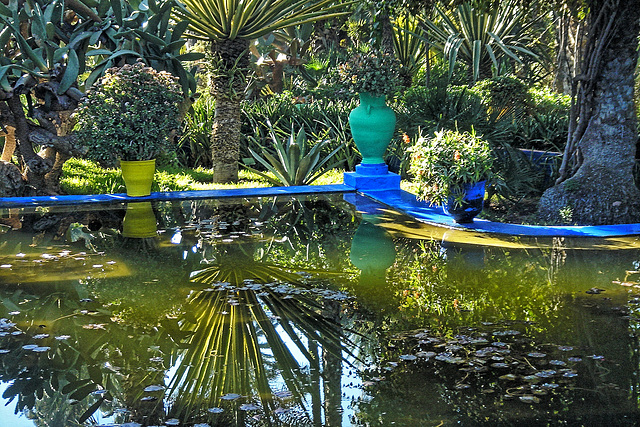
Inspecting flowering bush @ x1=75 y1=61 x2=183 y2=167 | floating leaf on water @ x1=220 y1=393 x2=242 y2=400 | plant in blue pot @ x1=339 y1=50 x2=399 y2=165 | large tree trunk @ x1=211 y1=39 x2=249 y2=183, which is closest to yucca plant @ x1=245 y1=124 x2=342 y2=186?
large tree trunk @ x1=211 y1=39 x2=249 y2=183

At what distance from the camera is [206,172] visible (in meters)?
13.9

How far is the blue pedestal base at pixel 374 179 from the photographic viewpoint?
447 inches

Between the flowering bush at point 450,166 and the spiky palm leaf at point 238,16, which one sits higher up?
the spiky palm leaf at point 238,16

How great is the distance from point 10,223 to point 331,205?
170 inches

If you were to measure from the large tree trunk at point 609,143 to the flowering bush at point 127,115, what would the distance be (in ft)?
18.4

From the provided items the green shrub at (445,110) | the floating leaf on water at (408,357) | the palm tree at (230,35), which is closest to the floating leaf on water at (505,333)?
the floating leaf on water at (408,357)

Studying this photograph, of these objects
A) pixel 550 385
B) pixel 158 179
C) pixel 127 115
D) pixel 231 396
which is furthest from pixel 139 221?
pixel 550 385

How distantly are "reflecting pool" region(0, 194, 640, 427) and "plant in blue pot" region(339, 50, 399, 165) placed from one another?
282 centimetres

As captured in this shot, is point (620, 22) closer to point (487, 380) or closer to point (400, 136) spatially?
point (400, 136)

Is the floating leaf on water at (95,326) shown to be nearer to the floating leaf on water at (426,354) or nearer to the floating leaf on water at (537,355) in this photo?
the floating leaf on water at (426,354)

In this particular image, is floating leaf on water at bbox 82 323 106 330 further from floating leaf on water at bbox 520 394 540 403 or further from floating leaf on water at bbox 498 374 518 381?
floating leaf on water at bbox 520 394 540 403

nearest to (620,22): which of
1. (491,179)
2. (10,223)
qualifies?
Result: (491,179)

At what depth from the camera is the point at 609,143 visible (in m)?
8.91

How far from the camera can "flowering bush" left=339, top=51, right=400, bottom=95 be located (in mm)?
10742
